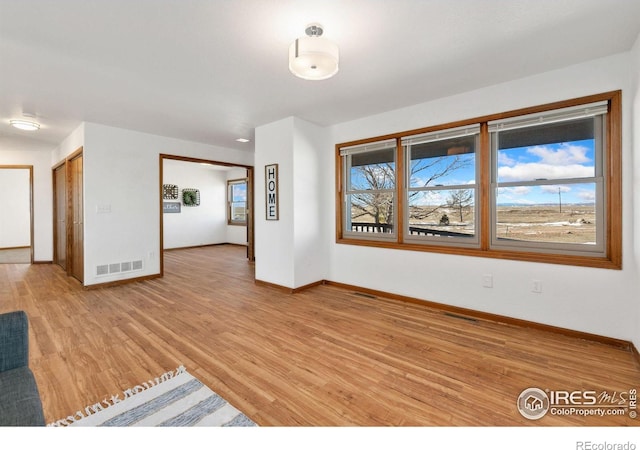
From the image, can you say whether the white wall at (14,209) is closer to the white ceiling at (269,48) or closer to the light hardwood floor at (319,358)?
the light hardwood floor at (319,358)

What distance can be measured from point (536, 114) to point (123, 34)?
364cm

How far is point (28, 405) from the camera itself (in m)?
1.10

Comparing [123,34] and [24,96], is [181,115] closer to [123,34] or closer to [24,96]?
[24,96]

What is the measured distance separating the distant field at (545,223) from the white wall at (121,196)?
4843 mm

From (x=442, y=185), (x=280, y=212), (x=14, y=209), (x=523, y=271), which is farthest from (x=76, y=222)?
(x=523, y=271)

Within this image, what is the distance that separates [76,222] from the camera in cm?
479

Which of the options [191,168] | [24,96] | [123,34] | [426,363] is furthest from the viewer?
[191,168]

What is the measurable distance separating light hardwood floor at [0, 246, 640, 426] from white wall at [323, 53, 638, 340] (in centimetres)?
23

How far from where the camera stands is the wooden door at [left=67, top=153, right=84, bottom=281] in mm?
4484

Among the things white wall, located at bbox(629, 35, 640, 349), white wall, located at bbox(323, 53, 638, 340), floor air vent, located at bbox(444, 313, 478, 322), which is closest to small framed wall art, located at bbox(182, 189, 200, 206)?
white wall, located at bbox(323, 53, 638, 340)

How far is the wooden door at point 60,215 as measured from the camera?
17.5ft

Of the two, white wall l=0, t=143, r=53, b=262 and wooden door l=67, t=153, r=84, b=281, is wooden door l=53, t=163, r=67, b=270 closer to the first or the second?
white wall l=0, t=143, r=53, b=262
